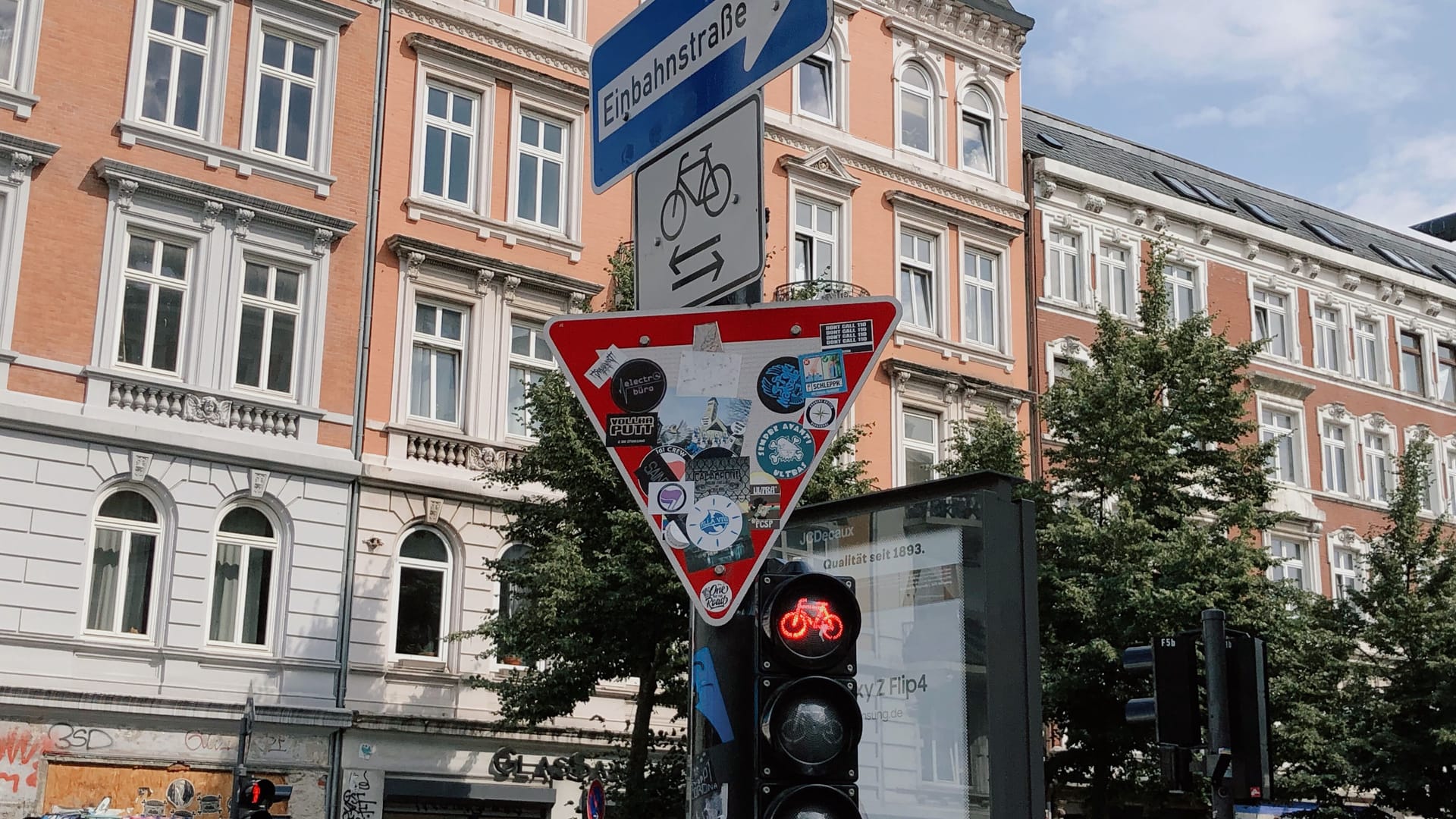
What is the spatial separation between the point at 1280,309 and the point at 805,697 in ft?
117

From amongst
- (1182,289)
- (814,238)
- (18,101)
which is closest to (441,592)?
(18,101)

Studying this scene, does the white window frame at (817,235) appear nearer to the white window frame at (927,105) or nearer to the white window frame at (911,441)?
the white window frame at (927,105)

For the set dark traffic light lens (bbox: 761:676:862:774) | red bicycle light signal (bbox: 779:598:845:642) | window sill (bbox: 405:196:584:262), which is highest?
window sill (bbox: 405:196:584:262)

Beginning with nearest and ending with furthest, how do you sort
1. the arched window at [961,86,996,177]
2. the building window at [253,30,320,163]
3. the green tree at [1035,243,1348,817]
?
the green tree at [1035,243,1348,817], the building window at [253,30,320,163], the arched window at [961,86,996,177]

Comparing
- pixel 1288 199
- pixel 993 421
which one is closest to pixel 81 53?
pixel 993 421

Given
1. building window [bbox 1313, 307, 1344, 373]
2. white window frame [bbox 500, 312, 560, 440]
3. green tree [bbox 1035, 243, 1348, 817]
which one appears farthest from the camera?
building window [bbox 1313, 307, 1344, 373]

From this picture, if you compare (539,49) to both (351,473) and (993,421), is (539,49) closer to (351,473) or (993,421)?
(351,473)

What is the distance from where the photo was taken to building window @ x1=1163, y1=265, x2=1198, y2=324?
116 ft

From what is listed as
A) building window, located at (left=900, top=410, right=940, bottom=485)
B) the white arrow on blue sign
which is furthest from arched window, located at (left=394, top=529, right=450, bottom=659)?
the white arrow on blue sign

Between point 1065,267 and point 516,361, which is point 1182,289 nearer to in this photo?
point 1065,267

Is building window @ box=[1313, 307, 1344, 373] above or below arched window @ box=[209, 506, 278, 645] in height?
above

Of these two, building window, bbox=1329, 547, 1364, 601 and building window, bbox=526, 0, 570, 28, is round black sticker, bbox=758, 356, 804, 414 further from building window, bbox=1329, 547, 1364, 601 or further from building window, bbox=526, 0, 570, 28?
building window, bbox=1329, 547, 1364, 601

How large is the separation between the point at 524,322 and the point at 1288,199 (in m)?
26.7

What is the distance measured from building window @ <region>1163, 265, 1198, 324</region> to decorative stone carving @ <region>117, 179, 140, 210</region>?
22397mm
